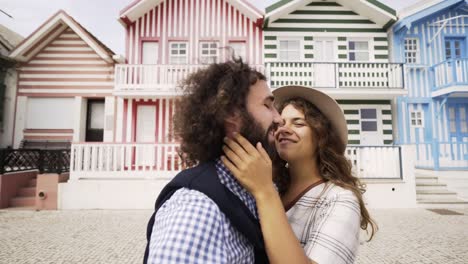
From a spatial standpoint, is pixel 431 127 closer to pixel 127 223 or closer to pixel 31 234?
pixel 127 223

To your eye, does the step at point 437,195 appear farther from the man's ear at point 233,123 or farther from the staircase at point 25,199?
the staircase at point 25,199

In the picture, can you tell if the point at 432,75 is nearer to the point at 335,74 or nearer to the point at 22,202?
the point at 335,74

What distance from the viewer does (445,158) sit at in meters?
10.3

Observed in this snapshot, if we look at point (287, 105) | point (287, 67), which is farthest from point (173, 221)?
point (287, 67)

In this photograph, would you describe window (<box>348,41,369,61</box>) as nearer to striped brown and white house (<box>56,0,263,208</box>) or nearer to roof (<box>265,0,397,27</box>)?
roof (<box>265,0,397,27</box>)

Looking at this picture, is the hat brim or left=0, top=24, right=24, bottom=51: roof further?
left=0, top=24, right=24, bottom=51: roof

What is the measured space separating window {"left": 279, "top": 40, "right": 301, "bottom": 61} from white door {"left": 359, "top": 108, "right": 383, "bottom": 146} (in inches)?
147

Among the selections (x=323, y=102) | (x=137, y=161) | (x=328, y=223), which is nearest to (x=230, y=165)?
(x=328, y=223)

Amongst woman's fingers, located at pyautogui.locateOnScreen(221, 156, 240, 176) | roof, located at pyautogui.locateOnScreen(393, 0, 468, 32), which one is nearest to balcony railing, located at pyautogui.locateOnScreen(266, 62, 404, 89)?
roof, located at pyautogui.locateOnScreen(393, 0, 468, 32)

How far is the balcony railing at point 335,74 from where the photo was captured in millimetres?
10438

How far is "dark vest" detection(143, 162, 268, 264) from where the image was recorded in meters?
0.82

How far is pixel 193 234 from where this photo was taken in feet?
2.31

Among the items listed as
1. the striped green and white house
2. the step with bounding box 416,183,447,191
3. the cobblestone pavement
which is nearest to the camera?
the cobblestone pavement

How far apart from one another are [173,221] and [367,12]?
1330cm
